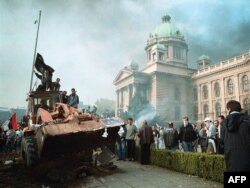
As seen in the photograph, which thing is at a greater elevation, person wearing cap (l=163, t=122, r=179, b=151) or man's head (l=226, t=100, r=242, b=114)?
man's head (l=226, t=100, r=242, b=114)

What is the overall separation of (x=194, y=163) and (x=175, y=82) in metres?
54.7

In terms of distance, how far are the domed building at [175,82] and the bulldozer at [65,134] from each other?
149 ft

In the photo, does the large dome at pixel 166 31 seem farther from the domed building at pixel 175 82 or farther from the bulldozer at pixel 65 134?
the bulldozer at pixel 65 134

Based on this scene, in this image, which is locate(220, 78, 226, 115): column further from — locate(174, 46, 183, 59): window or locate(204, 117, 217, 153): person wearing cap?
locate(204, 117, 217, 153): person wearing cap

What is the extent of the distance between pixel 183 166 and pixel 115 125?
2.47 metres

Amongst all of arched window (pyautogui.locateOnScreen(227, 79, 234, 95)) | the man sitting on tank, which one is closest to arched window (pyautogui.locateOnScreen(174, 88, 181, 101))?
arched window (pyautogui.locateOnScreen(227, 79, 234, 95))

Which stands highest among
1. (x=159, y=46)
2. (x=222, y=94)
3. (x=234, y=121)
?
(x=159, y=46)

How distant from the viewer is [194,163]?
763 cm

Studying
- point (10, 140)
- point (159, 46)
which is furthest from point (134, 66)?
point (10, 140)

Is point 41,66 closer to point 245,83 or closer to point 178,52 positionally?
point 245,83

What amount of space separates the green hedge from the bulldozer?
194 centimetres

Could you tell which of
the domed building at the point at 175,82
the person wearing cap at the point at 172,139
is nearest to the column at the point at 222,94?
the domed building at the point at 175,82

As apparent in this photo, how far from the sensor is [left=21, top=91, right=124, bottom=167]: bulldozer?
276 inches

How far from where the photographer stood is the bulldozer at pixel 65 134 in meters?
7.02
